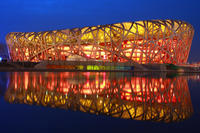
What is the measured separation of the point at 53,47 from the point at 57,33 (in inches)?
176

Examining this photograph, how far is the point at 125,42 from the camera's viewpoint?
52.2 metres

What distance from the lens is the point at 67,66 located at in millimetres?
39844

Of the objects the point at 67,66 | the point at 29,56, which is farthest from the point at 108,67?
the point at 29,56

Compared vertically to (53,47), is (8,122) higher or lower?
lower

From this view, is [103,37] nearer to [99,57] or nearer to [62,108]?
[99,57]

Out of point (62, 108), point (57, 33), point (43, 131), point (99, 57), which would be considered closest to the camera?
point (43, 131)

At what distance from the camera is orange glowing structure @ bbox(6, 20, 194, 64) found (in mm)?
48719

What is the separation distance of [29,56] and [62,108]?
62.6 metres

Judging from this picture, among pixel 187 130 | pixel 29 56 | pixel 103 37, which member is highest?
pixel 103 37

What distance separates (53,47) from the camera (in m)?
59.6

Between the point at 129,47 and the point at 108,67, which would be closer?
the point at 108,67

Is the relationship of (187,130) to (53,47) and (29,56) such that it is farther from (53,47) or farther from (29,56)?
(29,56)

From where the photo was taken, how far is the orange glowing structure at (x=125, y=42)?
48.7m

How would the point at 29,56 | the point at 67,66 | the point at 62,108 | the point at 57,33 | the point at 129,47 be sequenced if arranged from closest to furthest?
the point at 62,108 → the point at 67,66 → the point at 129,47 → the point at 57,33 → the point at 29,56
